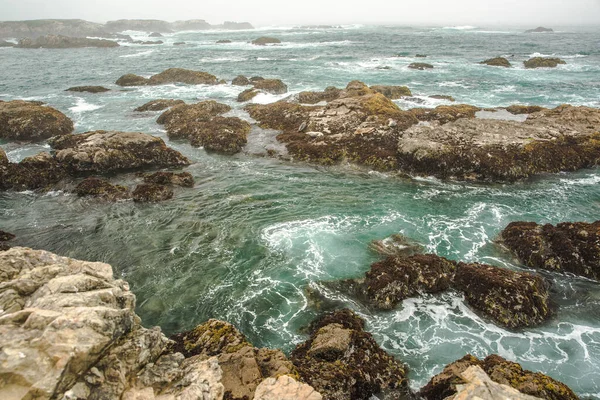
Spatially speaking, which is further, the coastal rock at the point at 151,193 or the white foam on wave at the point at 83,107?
the white foam on wave at the point at 83,107

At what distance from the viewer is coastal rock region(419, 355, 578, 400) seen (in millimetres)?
8914

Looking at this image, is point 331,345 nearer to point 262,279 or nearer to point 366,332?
point 366,332

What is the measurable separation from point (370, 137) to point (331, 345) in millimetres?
21147

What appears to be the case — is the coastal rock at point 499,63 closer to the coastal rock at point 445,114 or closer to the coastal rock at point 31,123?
the coastal rock at point 445,114

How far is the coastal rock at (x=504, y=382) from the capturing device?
29.2ft

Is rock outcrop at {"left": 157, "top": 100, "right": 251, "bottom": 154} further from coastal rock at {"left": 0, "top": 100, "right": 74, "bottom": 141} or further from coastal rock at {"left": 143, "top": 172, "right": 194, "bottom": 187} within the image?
Result: coastal rock at {"left": 0, "top": 100, "right": 74, "bottom": 141}

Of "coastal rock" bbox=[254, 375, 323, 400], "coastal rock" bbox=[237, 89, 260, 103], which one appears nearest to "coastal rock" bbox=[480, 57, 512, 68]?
"coastal rock" bbox=[237, 89, 260, 103]

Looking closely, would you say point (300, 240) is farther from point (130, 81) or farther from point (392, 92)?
point (130, 81)

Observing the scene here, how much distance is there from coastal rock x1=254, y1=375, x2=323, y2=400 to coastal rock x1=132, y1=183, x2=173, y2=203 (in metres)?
16.1

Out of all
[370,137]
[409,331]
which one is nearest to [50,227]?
[409,331]

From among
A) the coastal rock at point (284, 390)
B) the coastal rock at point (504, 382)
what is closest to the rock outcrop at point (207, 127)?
the coastal rock at point (284, 390)

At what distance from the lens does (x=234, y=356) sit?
9.70 meters

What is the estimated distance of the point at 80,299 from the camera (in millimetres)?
8242

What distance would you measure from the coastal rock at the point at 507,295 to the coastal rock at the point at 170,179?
18068 mm
